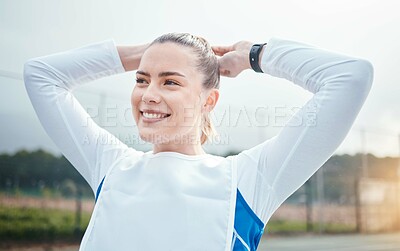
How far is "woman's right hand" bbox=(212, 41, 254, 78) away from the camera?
121 cm

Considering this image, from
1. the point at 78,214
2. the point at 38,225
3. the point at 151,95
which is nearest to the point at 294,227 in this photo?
Result: the point at 78,214

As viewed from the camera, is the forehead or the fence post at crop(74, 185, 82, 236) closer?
the forehead

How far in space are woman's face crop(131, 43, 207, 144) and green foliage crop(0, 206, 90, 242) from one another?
16.5ft

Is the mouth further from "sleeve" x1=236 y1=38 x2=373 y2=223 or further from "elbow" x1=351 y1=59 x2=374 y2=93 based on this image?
"elbow" x1=351 y1=59 x2=374 y2=93

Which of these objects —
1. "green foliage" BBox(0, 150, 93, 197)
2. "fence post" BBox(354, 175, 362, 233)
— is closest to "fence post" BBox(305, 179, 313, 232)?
"fence post" BBox(354, 175, 362, 233)

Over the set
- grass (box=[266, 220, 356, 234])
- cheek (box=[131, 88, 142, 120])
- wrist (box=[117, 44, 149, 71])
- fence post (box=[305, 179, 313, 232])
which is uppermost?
wrist (box=[117, 44, 149, 71])

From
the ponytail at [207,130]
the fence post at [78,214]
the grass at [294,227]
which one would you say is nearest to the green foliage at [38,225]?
the fence post at [78,214]

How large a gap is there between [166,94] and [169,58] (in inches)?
3.4

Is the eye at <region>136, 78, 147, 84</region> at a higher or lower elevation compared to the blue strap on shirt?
higher

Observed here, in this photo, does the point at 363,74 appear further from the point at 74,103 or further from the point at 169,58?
the point at 74,103

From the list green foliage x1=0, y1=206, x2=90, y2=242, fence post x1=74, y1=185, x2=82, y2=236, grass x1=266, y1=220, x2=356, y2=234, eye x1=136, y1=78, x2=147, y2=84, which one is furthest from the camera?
grass x1=266, y1=220, x2=356, y2=234

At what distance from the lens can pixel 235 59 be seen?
1.22 m

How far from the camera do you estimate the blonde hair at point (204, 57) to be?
1.18 metres

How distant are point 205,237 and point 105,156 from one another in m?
0.37
